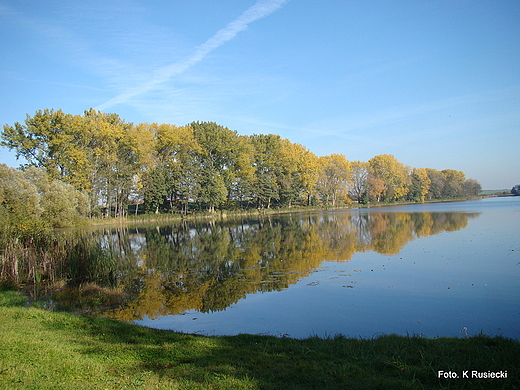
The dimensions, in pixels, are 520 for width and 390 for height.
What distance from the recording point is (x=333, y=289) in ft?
39.4

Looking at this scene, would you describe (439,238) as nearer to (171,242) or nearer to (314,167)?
(171,242)

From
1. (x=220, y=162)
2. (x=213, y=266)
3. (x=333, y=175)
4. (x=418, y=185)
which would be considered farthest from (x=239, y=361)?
(x=418, y=185)

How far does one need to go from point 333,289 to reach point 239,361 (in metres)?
6.95

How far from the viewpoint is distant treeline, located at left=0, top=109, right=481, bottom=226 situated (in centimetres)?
3282

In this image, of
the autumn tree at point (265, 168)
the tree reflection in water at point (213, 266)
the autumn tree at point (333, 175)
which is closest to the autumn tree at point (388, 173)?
the autumn tree at point (333, 175)

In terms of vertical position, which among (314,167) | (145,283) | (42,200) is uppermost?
(314,167)

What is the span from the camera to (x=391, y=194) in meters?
A: 97.1

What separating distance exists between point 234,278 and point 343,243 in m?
10.7

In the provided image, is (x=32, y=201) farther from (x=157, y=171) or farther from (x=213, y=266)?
(x=157, y=171)

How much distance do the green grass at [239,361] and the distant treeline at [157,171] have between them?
14.6 m

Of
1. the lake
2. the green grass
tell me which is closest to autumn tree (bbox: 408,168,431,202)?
the lake

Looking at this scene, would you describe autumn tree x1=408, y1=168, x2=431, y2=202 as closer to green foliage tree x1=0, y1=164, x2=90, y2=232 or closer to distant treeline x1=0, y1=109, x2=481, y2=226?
distant treeline x1=0, y1=109, x2=481, y2=226

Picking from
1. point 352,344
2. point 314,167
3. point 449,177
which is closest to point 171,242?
point 352,344

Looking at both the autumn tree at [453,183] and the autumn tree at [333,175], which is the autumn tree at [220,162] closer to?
the autumn tree at [333,175]
